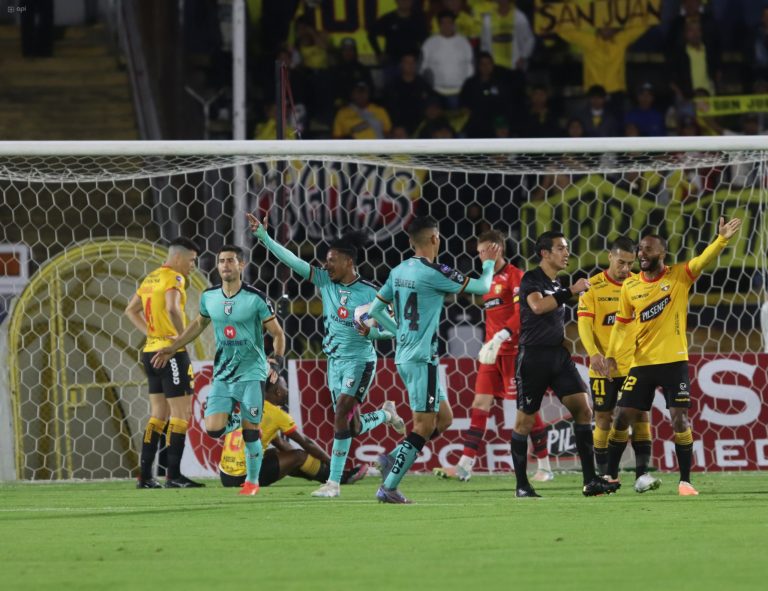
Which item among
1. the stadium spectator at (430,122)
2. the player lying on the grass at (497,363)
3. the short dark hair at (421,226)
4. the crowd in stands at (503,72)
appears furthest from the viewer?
the crowd in stands at (503,72)

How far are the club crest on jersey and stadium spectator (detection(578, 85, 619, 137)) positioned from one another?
7.66 metres

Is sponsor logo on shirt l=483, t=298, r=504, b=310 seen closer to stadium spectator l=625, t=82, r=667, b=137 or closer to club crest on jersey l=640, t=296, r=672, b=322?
club crest on jersey l=640, t=296, r=672, b=322

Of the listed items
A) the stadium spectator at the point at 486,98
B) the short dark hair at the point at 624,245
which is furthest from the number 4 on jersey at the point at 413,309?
the stadium spectator at the point at 486,98

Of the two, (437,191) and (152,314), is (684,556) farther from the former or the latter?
(437,191)

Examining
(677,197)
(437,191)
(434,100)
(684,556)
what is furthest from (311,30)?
(684,556)

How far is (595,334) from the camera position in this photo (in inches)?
455

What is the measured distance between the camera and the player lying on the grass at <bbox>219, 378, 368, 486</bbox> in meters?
11.4

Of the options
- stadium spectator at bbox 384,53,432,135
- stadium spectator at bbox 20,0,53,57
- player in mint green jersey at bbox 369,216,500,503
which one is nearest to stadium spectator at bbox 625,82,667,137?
stadium spectator at bbox 384,53,432,135

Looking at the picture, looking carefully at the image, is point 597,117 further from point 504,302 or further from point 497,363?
point 497,363

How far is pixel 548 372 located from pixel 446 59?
29.9ft

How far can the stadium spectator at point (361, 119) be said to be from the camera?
1728 cm

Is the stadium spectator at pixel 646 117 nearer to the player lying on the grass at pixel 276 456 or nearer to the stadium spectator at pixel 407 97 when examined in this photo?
the stadium spectator at pixel 407 97

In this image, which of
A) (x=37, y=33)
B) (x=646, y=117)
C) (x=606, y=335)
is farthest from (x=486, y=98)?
(x=606, y=335)

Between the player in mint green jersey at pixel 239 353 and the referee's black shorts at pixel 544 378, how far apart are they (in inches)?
74.9
